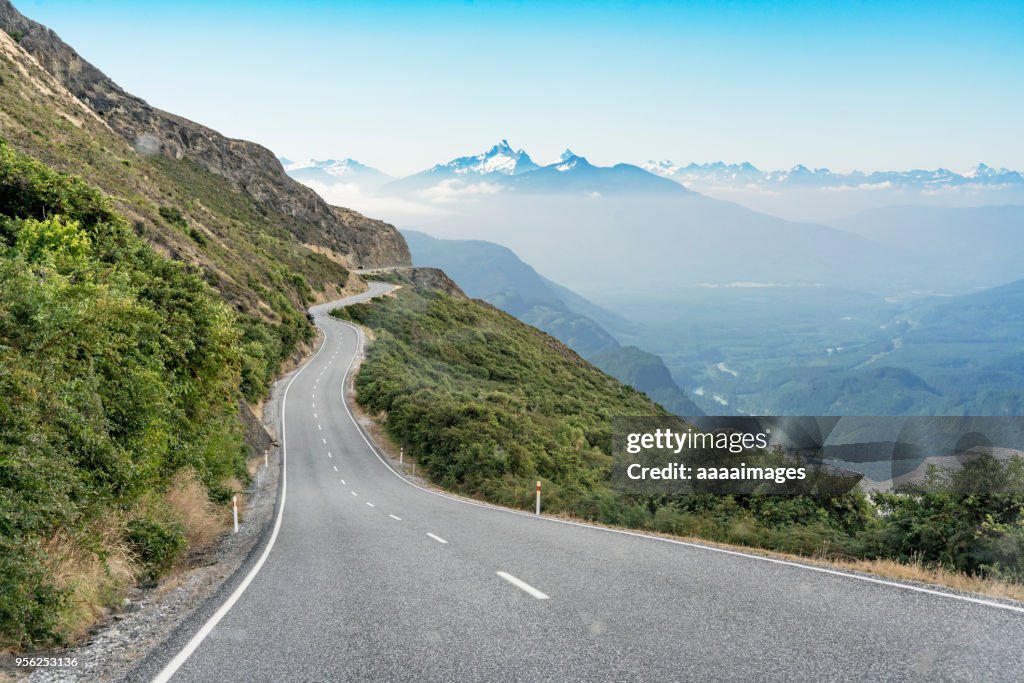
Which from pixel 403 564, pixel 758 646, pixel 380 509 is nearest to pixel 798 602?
pixel 758 646

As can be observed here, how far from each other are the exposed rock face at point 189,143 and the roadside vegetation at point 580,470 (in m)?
57.1

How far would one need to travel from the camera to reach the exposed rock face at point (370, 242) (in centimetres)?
13075

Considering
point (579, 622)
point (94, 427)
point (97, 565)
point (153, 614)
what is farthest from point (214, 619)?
point (94, 427)

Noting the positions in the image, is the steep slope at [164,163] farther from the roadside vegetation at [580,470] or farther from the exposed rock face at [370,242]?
the roadside vegetation at [580,470]

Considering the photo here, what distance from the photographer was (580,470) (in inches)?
1031

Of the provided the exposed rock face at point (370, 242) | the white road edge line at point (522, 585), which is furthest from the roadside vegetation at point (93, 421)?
the exposed rock face at point (370, 242)

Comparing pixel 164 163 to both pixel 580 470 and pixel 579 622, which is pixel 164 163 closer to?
pixel 580 470

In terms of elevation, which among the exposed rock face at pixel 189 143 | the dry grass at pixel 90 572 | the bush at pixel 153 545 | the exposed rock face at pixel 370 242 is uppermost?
the exposed rock face at pixel 189 143

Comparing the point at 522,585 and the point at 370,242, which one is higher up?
the point at 370,242

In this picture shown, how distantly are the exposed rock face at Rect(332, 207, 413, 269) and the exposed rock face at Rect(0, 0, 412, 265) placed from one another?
1.24ft

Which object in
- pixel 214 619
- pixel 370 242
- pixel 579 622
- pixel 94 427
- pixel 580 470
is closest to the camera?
pixel 579 622

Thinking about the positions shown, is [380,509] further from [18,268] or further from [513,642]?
[513,642]

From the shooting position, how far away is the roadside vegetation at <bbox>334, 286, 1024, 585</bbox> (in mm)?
9250

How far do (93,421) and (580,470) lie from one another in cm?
2011
